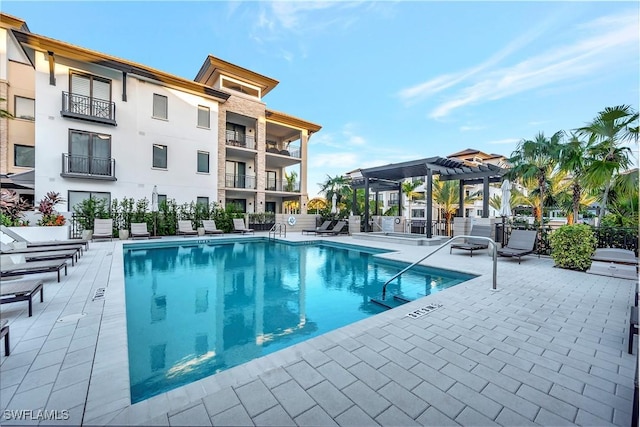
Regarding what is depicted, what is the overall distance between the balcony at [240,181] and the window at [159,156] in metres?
4.31

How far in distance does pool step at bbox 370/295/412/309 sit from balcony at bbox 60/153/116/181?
15.7 m

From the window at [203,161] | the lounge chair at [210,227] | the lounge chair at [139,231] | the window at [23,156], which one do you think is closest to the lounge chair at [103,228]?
the lounge chair at [139,231]

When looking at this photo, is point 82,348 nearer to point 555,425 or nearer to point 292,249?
point 555,425

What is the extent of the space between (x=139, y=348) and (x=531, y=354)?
4.61m

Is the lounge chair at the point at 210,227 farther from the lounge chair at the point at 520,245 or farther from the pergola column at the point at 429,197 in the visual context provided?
the lounge chair at the point at 520,245

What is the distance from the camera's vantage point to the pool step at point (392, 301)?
511cm

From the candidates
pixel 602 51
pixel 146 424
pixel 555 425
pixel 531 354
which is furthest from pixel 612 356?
pixel 602 51

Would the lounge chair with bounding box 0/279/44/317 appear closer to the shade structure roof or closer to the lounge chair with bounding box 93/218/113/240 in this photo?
the lounge chair with bounding box 93/218/113/240

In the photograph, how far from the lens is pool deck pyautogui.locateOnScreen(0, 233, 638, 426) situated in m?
1.90

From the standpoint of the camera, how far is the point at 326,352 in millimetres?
2754

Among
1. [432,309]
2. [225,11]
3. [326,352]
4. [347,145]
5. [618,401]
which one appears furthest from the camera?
[347,145]

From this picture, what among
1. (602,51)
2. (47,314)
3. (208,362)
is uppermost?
(602,51)

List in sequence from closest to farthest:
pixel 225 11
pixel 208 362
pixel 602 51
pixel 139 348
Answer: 1. pixel 208 362
2. pixel 139 348
3. pixel 602 51
4. pixel 225 11

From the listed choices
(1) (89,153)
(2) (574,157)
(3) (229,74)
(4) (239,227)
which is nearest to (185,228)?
(4) (239,227)
